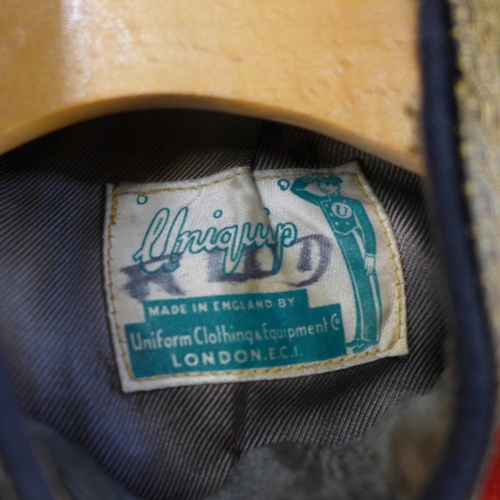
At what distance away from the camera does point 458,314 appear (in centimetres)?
28

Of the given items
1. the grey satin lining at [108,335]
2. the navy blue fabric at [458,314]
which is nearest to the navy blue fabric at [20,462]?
the grey satin lining at [108,335]

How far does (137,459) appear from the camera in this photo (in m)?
0.39

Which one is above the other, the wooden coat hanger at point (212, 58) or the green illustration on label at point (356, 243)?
the wooden coat hanger at point (212, 58)

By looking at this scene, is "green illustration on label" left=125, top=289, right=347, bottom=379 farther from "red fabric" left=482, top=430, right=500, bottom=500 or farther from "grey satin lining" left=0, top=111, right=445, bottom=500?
"red fabric" left=482, top=430, right=500, bottom=500

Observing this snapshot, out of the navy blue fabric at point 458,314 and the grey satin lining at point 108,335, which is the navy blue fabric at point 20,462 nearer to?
the grey satin lining at point 108,335

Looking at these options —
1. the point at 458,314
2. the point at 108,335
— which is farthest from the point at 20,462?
the point at 458,314

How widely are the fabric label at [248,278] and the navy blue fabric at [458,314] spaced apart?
154mm

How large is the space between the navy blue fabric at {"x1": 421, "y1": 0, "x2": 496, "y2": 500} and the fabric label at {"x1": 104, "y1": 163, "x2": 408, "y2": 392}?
154 millimetres

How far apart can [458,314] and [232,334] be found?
185mm

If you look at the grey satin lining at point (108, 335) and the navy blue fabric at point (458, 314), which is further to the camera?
the grey satin lining at point (108, 335)

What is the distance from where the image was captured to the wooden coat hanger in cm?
34

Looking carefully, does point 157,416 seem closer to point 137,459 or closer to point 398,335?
point 137,459

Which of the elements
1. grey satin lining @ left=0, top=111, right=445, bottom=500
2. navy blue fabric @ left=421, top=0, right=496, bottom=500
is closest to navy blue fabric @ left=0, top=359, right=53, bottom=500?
grey satin lining @ left=0, top=111, right=445, bottom=500

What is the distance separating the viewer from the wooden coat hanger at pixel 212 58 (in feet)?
1.13
